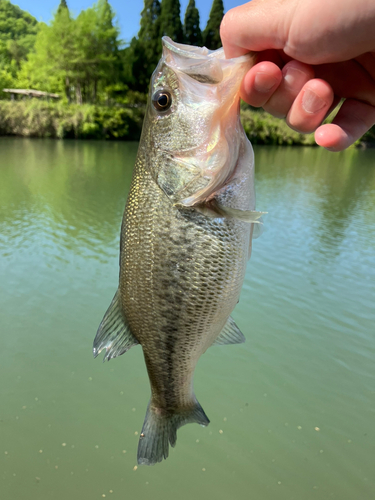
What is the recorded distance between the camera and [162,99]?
157 centimetres

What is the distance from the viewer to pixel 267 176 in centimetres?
1645

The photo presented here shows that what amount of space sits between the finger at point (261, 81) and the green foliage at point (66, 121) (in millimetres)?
30003

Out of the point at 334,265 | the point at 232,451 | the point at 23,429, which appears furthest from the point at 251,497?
the point at 334,265

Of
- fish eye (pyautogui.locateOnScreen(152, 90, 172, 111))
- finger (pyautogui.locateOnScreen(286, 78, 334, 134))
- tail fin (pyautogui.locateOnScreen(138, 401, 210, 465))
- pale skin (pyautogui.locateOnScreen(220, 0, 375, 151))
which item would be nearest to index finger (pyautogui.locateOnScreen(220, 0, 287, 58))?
pale skin (pyautogui.locateOnScreen(220, 0, 375, 151))

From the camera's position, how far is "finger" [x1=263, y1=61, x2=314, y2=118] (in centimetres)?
167

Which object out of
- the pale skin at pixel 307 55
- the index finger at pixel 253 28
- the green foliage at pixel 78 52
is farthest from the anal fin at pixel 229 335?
the green foliage at pixel 78 52

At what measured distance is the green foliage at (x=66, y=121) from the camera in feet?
91.2

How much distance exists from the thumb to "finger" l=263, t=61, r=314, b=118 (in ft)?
0.55

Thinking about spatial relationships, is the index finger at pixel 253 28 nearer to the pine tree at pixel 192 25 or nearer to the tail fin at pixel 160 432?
the tail fin at pixel 160 432

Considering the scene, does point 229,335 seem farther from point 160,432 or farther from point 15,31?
point 15,31

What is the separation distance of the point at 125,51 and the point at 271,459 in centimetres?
4145

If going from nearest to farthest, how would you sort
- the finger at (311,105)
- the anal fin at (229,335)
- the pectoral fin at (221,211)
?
the pectoral fin at (221,211)
the finger at (311,105)
the anal fin at (229,335)

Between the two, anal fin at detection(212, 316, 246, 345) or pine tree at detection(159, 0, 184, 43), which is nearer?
anal fin at detection(212, 316, 246, 345)

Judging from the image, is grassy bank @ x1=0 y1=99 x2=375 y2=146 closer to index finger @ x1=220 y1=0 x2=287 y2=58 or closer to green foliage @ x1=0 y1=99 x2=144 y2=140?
green foliage @ x1=0 y1=99 x2=144 y2=140
